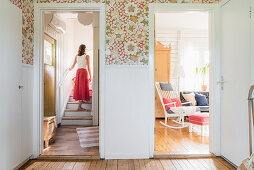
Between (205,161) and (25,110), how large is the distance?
8.03ft

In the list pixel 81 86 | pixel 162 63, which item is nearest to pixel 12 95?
pixel 81 86

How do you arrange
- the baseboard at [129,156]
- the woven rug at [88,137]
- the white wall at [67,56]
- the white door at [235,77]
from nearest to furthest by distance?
the white door at [235,77] → the baseboard at [129,156] → the woven rug at [88,137] → the white wall at [67,56]

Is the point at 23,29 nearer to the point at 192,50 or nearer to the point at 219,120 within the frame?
the point at 219,120

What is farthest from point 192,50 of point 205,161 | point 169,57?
point 205,161

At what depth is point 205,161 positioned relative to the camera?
9.32ft

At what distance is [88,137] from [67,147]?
567 mm

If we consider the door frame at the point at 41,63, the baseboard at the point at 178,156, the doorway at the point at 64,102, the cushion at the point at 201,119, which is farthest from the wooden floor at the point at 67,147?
the cushion at the point at 201,119

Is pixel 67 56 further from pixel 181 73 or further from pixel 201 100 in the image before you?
pixel 201 100

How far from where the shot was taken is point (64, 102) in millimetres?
5465

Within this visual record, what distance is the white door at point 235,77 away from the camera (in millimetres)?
2430

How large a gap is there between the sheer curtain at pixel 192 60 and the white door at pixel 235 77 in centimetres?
375

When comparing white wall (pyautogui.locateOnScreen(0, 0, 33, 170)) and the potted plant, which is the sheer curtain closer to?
the potted plant

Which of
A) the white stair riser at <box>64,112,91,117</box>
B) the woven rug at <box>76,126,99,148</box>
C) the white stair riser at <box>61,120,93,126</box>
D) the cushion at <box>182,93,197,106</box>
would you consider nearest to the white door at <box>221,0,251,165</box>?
the woven rug at <box>76,126,99,148</box>

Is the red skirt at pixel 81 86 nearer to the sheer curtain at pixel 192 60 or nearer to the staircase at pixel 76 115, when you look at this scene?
the staircase at pixel 76 115
